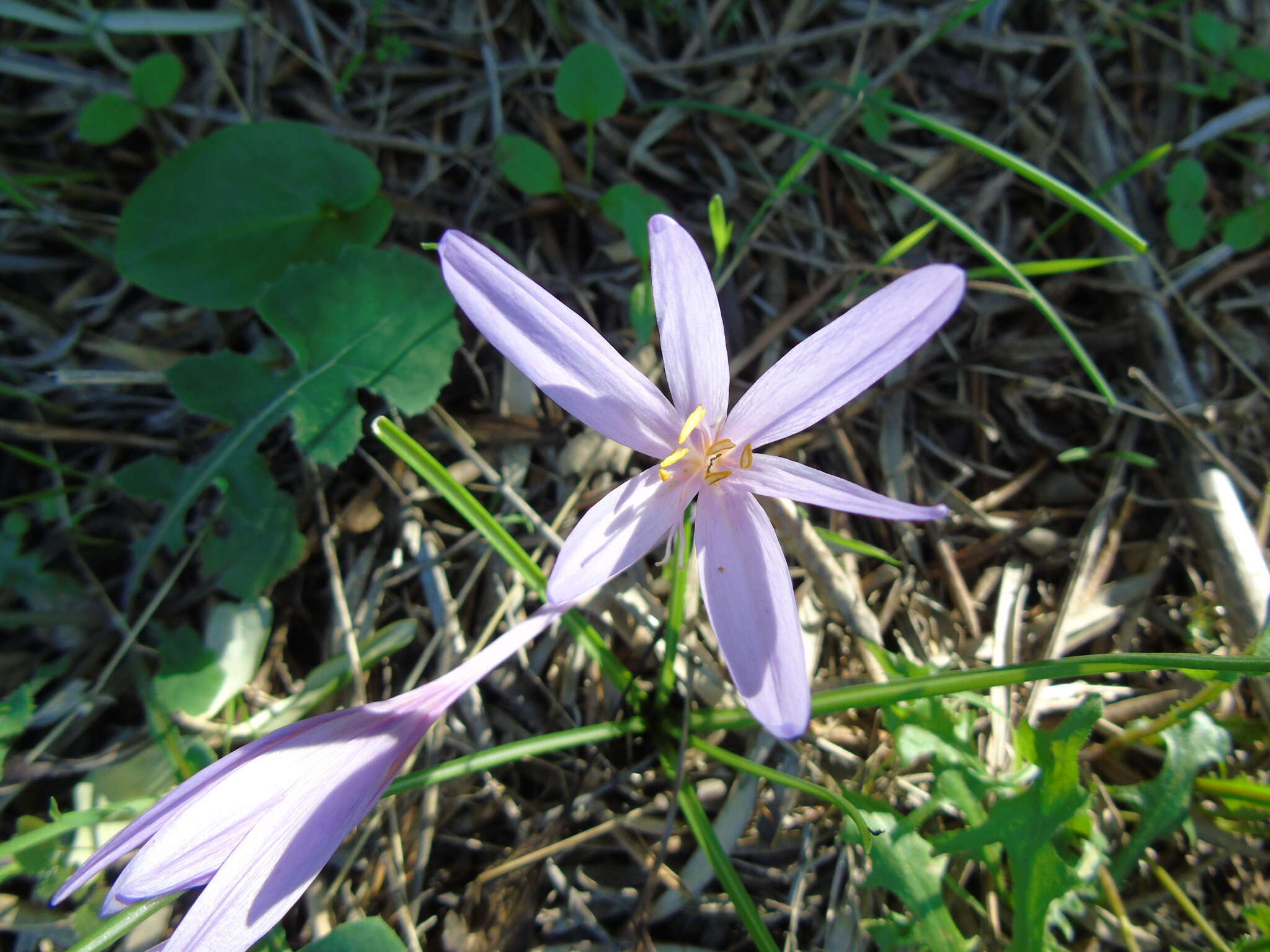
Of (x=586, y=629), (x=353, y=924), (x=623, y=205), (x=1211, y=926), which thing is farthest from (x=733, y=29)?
(x=1211, y=926)

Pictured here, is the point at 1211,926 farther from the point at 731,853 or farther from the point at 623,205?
the point at 623,205

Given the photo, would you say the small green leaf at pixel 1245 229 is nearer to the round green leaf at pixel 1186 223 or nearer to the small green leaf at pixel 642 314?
the round green leaf at pixel 1186 223

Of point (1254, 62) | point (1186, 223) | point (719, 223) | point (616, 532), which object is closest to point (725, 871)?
point (616, 532)

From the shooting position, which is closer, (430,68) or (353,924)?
(353,924)

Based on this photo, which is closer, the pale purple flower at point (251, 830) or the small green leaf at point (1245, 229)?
the pale purple flower at point (251, 830)

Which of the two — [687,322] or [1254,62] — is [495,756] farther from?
[1254,62]

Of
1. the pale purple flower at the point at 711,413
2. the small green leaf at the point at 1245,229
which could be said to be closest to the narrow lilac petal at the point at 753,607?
the pale purple flower at the point at 711,413
